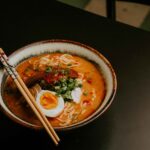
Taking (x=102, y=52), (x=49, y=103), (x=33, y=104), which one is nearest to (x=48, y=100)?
(x=49, y=103)

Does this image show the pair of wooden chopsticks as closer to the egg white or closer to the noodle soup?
the noodle soup

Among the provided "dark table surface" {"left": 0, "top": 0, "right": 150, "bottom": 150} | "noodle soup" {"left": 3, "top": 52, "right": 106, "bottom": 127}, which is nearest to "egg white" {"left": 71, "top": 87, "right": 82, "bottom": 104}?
"noodle soup" {"left": 3, "top": 52, "right": 106, "bottom": 127}

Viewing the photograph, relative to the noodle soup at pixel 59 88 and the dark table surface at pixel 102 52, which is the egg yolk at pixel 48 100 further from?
the dark table surface at pixel 102 52

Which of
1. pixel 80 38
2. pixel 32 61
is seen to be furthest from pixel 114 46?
pixel 32 61

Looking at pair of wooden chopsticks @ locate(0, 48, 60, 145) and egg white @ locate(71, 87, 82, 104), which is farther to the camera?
egg white @ locate(71, 87, 82, 104)

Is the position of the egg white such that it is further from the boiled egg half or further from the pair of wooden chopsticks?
the pair of wooden chopsticks

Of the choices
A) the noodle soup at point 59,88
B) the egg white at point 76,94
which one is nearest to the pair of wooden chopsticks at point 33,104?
the noodle soup at point 59,88

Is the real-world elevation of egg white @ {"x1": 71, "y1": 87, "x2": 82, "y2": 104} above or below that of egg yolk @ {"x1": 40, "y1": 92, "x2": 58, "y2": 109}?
below
